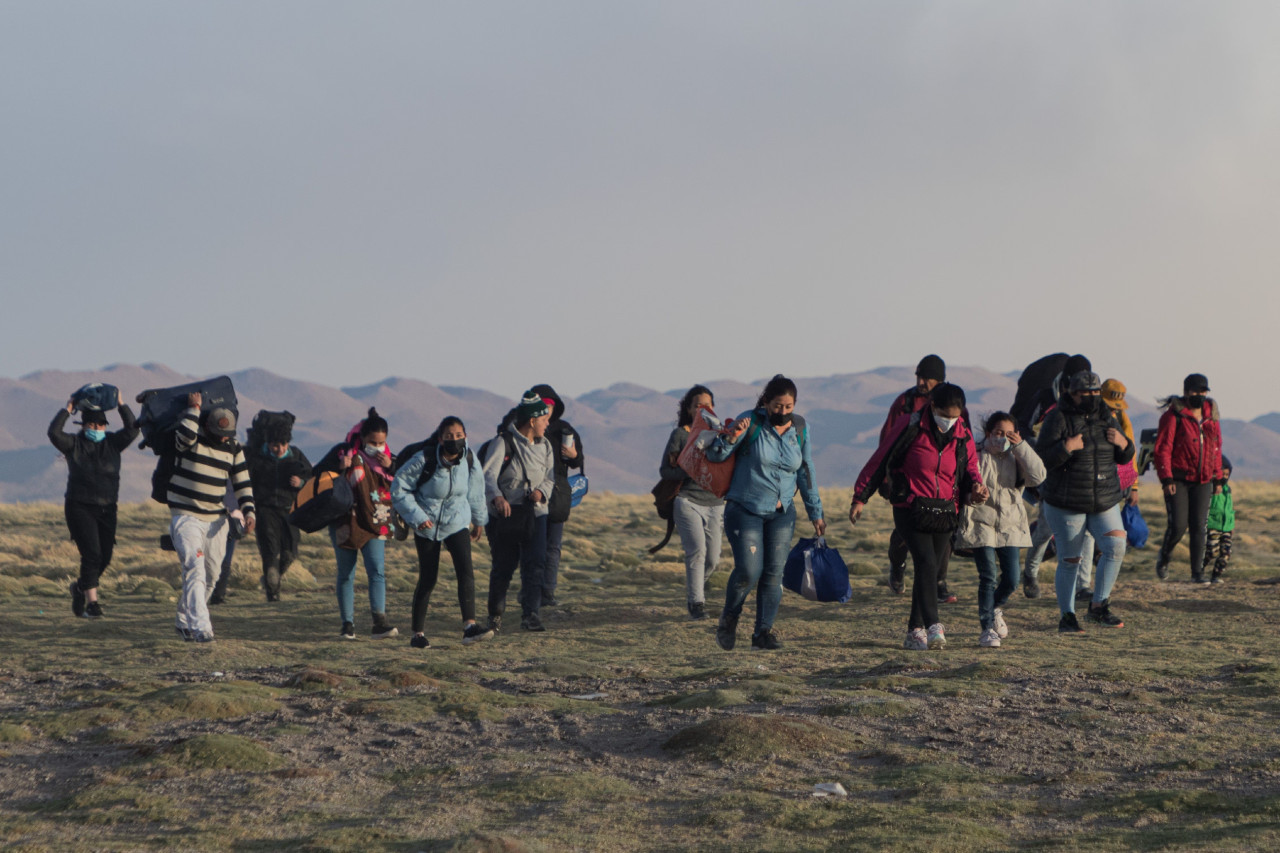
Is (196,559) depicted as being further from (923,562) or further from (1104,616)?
(1104,616)

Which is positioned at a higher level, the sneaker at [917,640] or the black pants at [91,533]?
the black pants at [91,533]

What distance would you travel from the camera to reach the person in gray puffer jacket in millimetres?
11266

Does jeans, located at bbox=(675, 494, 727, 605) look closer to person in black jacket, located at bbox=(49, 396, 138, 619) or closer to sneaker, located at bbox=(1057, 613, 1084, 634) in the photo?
sneaker, located at bbox=(1057, 613, 1084, 634)

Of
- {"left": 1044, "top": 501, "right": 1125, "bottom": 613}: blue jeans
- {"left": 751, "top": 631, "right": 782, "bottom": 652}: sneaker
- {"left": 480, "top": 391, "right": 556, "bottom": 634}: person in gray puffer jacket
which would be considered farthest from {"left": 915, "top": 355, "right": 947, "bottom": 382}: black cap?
{"left": 480, "top": 391, "right": 556, "bottom": 634}: person in gray puffer jacket

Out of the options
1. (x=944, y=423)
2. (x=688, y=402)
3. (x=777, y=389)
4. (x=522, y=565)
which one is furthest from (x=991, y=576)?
(x=522, y=565)

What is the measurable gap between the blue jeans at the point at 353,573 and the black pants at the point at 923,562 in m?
4.37

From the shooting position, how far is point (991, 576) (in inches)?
386

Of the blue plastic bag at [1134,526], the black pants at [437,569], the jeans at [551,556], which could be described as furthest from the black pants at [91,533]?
the blue plastic bag at [1134,526]

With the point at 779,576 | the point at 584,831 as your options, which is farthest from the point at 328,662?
the point at 584,831

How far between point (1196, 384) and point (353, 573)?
8326 mm

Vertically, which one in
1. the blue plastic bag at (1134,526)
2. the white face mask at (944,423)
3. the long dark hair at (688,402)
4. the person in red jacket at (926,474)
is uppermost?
the long dark hair at (688,402)

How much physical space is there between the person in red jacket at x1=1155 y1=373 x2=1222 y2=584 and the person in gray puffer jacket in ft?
20.2

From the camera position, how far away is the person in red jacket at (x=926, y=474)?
9.02m

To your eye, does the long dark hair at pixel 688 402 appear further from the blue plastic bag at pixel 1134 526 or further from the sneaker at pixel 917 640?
the blue plastic bag at pixel 1134 526
